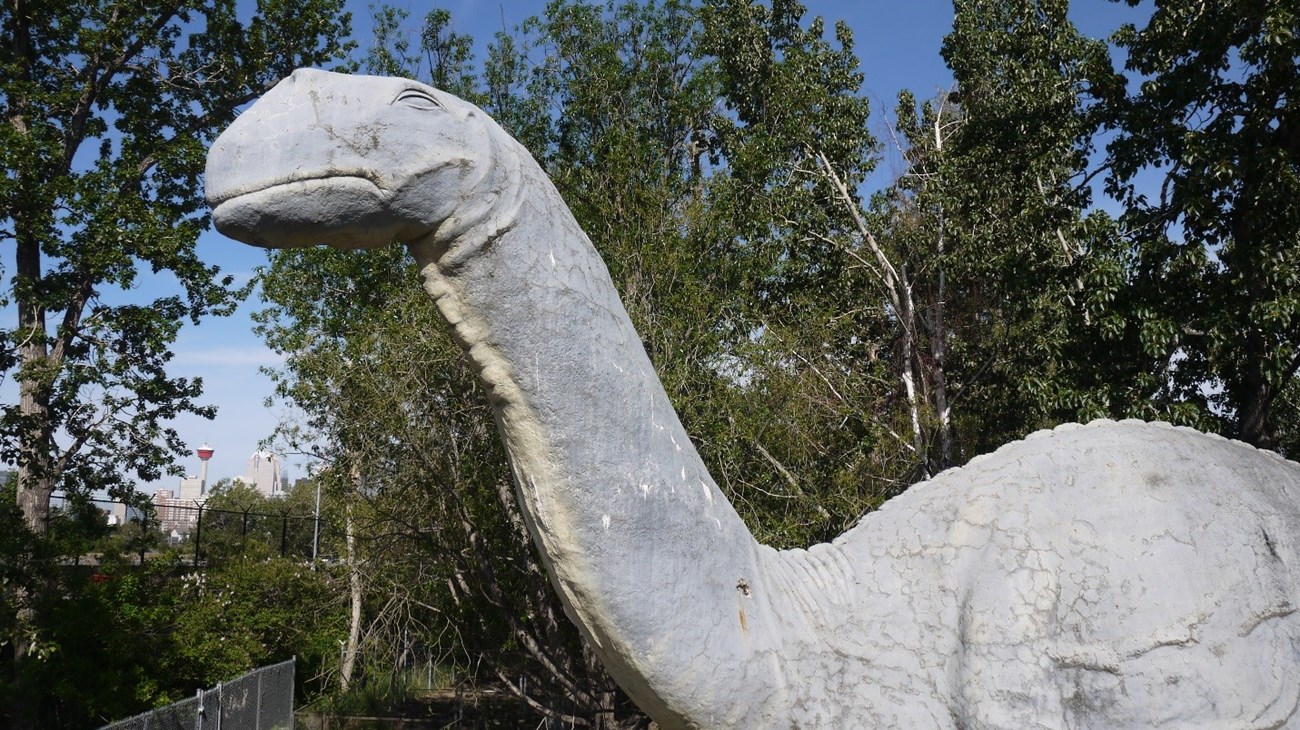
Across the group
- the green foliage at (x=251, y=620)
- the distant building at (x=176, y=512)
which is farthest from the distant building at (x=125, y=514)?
the green foliage at (x=251, y=620)

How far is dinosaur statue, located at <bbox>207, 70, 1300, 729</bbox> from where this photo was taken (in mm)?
2297

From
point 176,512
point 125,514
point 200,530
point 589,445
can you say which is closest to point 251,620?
point 200,530

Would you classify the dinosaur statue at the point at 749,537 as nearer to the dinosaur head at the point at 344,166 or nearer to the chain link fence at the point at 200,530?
the dinosaur head at the point at 344,166

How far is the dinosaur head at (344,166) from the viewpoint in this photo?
2.16 metres

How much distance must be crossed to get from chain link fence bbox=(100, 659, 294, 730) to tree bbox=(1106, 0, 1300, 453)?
9.69 metres

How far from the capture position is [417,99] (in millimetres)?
2365

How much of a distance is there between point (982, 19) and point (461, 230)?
16108 millimetres

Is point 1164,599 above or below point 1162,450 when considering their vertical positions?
below

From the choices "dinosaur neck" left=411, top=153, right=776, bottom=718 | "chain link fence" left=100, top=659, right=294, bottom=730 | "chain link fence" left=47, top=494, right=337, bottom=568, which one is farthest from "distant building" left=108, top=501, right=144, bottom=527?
"dinosaur neck" left=411, top=153, right=776, bottom=718

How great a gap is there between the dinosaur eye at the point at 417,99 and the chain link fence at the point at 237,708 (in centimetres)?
689

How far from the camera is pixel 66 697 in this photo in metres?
10.8

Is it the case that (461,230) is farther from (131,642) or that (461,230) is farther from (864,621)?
(131,642)

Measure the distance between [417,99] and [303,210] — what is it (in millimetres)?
415

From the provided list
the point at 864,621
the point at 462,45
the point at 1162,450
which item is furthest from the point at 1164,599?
the point at 462,45
